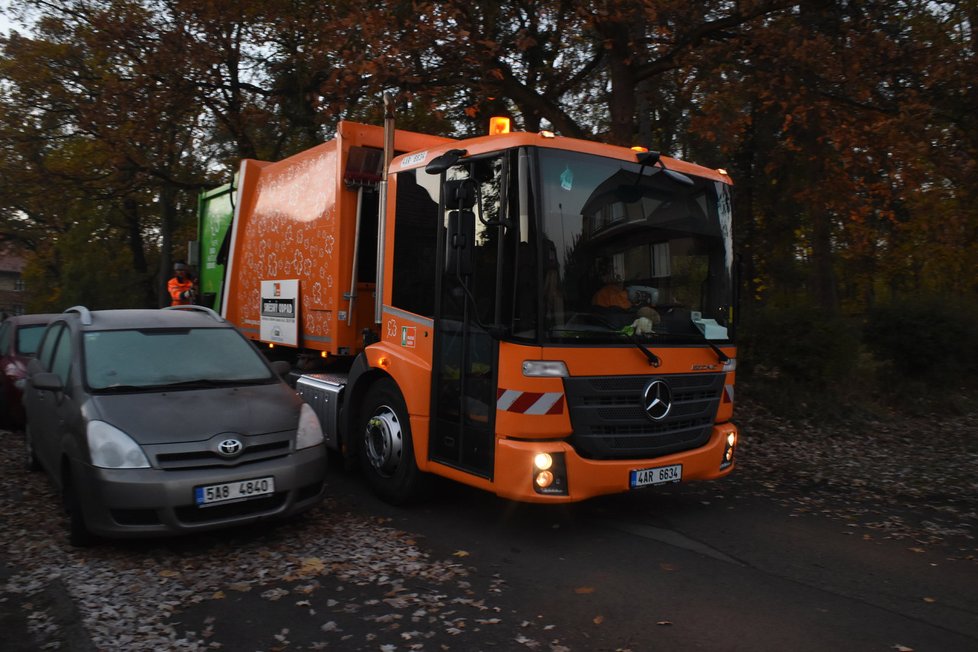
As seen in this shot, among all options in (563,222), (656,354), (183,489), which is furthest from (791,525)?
(183,489)

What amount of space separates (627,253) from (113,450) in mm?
3751

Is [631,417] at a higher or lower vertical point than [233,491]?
higher

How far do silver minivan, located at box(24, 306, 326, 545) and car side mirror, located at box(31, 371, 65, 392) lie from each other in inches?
0.4

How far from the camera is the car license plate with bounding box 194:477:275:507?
5316 mm

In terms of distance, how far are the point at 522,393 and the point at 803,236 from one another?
16.8 m

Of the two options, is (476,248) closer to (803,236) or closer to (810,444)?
(810,444)

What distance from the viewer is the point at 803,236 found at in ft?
66.2

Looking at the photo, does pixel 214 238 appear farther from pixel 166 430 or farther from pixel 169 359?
pixel 166 430

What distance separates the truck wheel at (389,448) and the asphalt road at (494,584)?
0.20 metres

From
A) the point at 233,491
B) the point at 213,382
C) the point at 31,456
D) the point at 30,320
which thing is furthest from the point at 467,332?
the point at 30,320

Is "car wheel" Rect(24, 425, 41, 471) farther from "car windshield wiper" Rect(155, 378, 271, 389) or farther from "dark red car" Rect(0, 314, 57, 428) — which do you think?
"car windshield wiper" Rect(155, 378, 271, 389)

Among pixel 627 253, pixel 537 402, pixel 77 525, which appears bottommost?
pixel 77 525

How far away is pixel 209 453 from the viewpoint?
5.45m

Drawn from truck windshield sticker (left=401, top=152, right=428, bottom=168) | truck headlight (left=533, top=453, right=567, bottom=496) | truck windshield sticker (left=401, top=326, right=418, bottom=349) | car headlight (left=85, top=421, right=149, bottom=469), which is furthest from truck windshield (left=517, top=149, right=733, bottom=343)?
car headlight (left=85, top=421, right=149, bottom=469)
